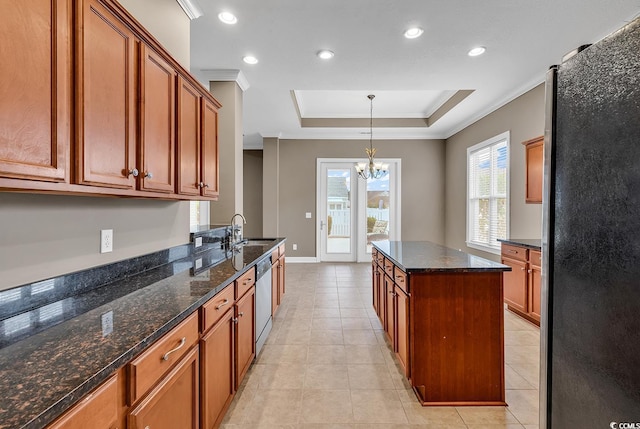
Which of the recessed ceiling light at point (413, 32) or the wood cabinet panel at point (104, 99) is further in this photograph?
the recessed ceiling light at point (413, 32)

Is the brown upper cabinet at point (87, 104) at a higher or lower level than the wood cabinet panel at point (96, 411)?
higher

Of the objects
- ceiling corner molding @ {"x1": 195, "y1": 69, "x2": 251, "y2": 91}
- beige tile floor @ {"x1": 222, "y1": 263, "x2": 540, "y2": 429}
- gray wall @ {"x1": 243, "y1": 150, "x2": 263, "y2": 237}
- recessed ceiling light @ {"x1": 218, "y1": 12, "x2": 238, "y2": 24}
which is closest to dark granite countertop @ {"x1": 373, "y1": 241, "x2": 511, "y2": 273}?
beige tile floor @ {"x1": 222, "y1": 263, "x2": 540, "y2": 429}

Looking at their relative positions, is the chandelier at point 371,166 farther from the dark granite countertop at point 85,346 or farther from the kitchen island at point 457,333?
the dark granite countertop at point 85,346

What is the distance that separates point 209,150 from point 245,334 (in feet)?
4.58

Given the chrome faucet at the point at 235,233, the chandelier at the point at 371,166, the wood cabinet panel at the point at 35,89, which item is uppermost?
the chandelier at the point at 371,166

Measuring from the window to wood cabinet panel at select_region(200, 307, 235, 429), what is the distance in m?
4.28

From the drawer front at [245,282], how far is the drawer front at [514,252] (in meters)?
2.84

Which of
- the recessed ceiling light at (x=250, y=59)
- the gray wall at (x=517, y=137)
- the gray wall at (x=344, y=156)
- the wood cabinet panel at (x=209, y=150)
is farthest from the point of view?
the gray wall at (x=344, y=156)

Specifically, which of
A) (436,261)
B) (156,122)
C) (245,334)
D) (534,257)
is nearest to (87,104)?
(156,122)

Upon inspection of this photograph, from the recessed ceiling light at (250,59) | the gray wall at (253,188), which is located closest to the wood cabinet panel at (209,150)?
the recessed ceiling light at (250,59)

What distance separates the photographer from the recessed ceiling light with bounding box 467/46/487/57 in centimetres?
300

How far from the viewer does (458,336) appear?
Answer: 1908mm

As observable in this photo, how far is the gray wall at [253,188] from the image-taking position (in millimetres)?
7617

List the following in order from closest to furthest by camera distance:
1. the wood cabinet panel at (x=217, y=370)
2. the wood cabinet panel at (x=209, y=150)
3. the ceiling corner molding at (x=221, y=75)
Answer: the wood cabinet panel at (x=217, y=370)
the wood cabinet panel at (x=209, y=150)
the ceiling corner molding at (x=221, y=75)
